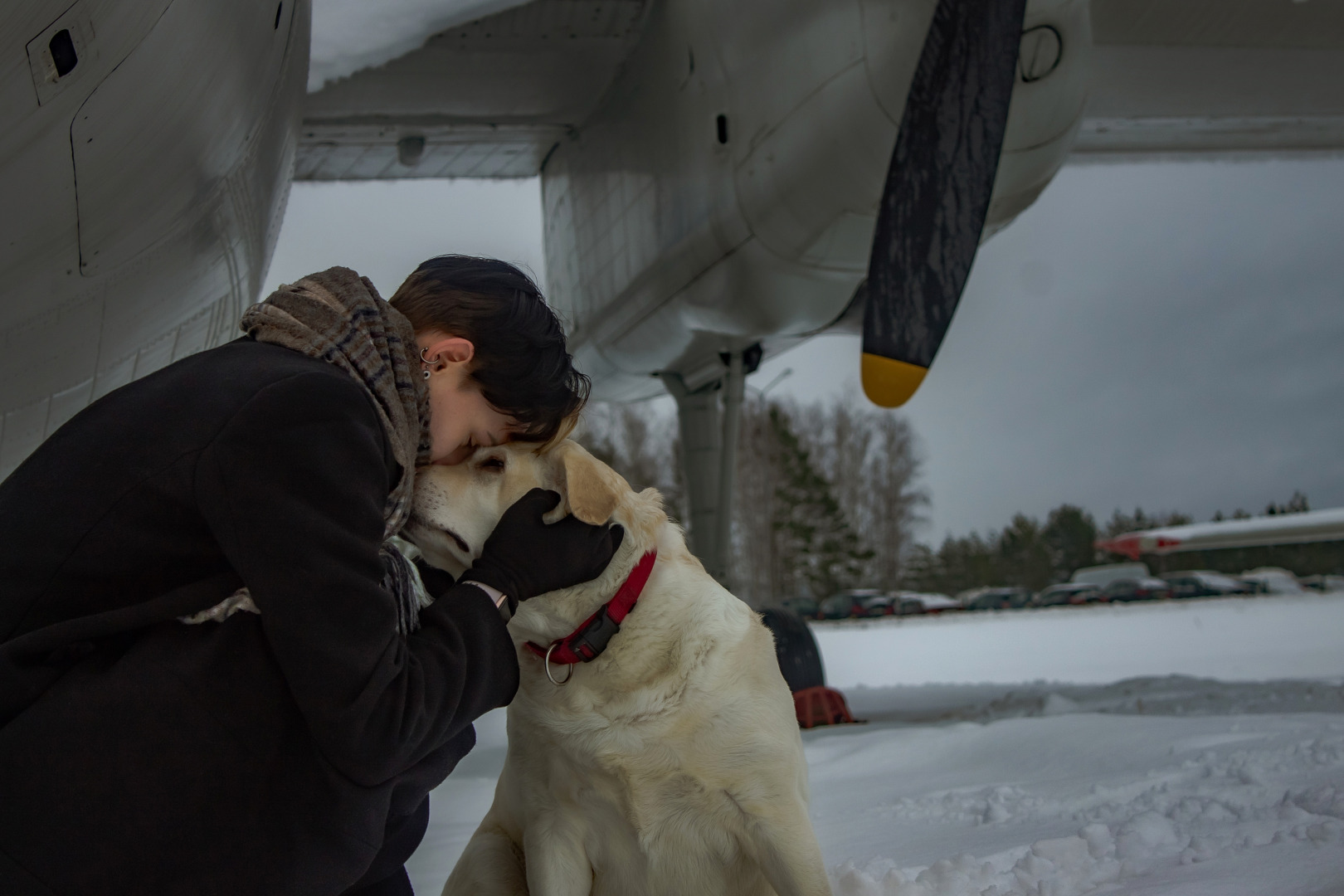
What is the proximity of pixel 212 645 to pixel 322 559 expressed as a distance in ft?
0.63

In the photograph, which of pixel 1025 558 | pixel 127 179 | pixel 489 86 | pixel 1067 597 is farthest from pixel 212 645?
pixel 1025 558

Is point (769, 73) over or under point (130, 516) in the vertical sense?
over

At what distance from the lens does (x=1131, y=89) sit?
5270mm

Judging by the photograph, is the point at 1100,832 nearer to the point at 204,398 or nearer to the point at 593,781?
the point at 593,781

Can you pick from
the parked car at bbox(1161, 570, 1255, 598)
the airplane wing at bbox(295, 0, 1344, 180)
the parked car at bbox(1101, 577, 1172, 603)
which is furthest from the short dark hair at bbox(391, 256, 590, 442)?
the parked car at bbox(1101, 577, 1172, 603)

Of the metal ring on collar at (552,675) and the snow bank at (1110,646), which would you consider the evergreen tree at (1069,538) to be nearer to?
the snow bank at (1110,646)

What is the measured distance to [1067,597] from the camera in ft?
101

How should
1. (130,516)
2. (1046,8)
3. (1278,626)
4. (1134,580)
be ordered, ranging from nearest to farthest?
(130,516), (1046,8), (1278,626), (1134,580)

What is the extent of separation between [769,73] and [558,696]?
127 inches

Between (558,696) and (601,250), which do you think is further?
(601,250)

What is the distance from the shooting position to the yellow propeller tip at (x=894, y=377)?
137 inches

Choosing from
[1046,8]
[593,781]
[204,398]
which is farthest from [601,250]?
[204,398]

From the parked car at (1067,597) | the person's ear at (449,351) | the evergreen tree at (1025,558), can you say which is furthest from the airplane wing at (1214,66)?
the evergreen tree at (1025,558)

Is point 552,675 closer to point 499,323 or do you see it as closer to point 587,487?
point 587,487
